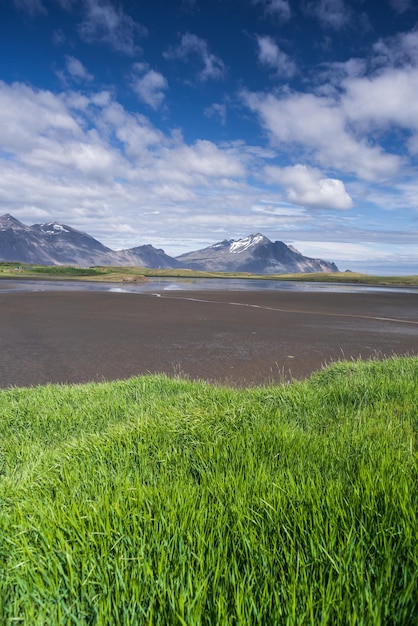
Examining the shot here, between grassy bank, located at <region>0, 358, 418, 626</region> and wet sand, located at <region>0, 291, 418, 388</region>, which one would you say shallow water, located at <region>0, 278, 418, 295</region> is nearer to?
wet sand, located at <region>0, 291, 418, 388</region>

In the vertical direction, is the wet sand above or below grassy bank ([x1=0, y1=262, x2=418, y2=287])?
below

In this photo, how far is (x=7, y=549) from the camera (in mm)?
2348

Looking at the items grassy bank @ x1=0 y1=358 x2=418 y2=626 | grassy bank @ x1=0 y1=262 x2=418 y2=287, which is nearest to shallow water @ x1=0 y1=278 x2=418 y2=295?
grassy bank @ x1=0 y1=262 x2=418 y2=287

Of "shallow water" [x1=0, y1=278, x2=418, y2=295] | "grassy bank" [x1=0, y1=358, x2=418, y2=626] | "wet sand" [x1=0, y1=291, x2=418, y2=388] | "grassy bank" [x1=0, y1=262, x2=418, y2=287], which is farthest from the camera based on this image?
"grassy bank" [x1=0, y1=262, x2=418, y2=287]

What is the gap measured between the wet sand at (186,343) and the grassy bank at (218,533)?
6.17 m

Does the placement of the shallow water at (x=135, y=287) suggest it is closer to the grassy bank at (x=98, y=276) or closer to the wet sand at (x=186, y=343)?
the grassy bank at (x=98, y=276)

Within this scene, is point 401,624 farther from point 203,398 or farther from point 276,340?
point 276,340

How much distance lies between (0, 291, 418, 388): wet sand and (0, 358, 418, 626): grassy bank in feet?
20.2

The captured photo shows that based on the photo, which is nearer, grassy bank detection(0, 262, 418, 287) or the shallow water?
the shallow water

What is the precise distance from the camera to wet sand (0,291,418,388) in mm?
12125

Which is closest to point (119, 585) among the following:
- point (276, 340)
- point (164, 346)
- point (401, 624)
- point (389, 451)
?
point (401, 624)

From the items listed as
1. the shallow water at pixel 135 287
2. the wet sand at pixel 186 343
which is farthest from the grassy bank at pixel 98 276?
the wet sand at pixel 186 343

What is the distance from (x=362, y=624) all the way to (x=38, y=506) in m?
2.25

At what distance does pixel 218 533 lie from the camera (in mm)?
2184
